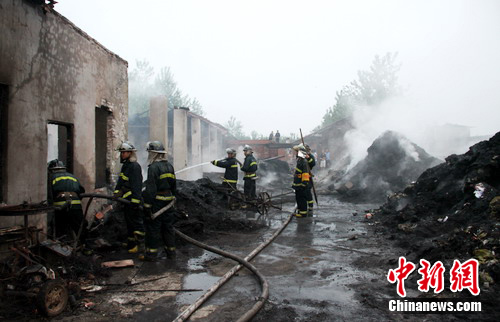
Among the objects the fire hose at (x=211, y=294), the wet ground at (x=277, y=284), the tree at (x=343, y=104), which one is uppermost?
the tree at (x=343, y=104)

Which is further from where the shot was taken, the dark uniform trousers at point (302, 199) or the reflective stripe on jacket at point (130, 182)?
the dark uniform trousers at point (302, 199)

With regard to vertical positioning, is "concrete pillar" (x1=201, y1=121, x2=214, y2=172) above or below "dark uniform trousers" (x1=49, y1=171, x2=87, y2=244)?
above

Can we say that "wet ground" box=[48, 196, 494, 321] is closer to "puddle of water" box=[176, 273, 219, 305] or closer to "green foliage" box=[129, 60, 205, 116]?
"puddle of water" box=[176, 273, 219, 305]

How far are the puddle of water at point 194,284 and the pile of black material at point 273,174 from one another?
1686 cm

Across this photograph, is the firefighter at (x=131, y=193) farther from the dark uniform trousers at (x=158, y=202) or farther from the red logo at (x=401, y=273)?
the red logo at (x=401, y=273)

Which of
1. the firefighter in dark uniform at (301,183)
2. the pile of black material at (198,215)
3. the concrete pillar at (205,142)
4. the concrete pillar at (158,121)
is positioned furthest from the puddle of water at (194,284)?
the concrete pillar at (205,142)

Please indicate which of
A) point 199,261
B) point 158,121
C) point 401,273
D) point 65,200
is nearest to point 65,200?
point 65,200

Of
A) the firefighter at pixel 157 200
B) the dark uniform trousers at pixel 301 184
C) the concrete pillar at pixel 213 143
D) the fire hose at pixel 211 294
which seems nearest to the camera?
the fire hose at pixel 211 294

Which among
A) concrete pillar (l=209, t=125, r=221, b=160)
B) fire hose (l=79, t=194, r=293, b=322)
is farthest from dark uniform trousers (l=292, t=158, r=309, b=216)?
concrete pillar (l=209, t=125, r=221, b=160)

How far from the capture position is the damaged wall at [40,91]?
17.8ft

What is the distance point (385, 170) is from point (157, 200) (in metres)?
13.7

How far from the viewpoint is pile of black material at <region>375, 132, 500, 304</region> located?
17.6 ft

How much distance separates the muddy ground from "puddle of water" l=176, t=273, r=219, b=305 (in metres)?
0.01

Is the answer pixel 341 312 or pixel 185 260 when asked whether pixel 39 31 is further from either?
pixel 341 312
